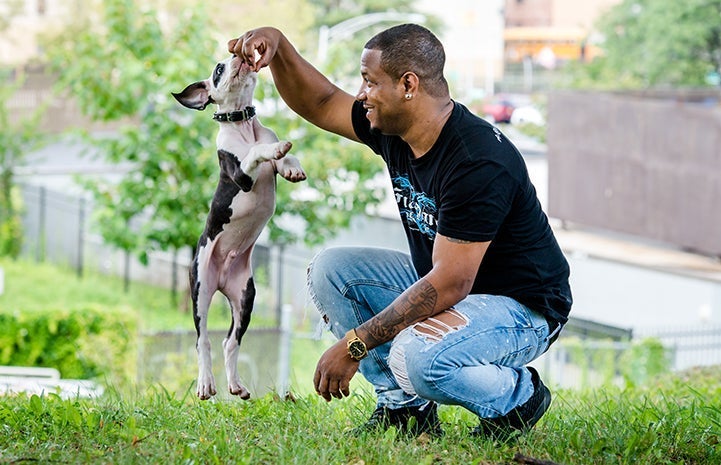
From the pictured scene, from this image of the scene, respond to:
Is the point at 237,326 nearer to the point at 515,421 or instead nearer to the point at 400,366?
the point at 400,366

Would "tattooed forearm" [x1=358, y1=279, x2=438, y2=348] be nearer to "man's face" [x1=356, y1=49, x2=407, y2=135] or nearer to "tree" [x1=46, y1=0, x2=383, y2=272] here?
"man's face" [x1=356, y1=49, x2=407, y2=135]

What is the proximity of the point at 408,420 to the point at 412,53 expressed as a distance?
3.93 ft

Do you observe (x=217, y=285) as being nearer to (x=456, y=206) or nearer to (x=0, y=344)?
(x=456, y=206)

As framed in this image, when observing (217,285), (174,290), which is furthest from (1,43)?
(217,285)

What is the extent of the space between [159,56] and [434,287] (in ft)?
34.6

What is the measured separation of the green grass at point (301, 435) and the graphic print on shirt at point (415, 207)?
67 cm

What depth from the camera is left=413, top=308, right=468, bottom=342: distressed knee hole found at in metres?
3.36

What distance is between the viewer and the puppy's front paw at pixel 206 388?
3756mm

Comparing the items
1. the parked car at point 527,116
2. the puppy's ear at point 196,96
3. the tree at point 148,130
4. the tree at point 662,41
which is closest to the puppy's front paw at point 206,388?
the puppy's ear at point 196,96

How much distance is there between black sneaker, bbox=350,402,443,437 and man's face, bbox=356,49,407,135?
0.93m

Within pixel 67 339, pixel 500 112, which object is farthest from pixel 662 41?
pixel 67 339

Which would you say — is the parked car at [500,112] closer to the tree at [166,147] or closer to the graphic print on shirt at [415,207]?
the tree at [166,147]

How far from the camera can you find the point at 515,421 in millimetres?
3578

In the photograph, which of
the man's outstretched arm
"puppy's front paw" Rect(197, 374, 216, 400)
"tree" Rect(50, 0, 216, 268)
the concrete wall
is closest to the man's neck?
the man's outstretched arm
